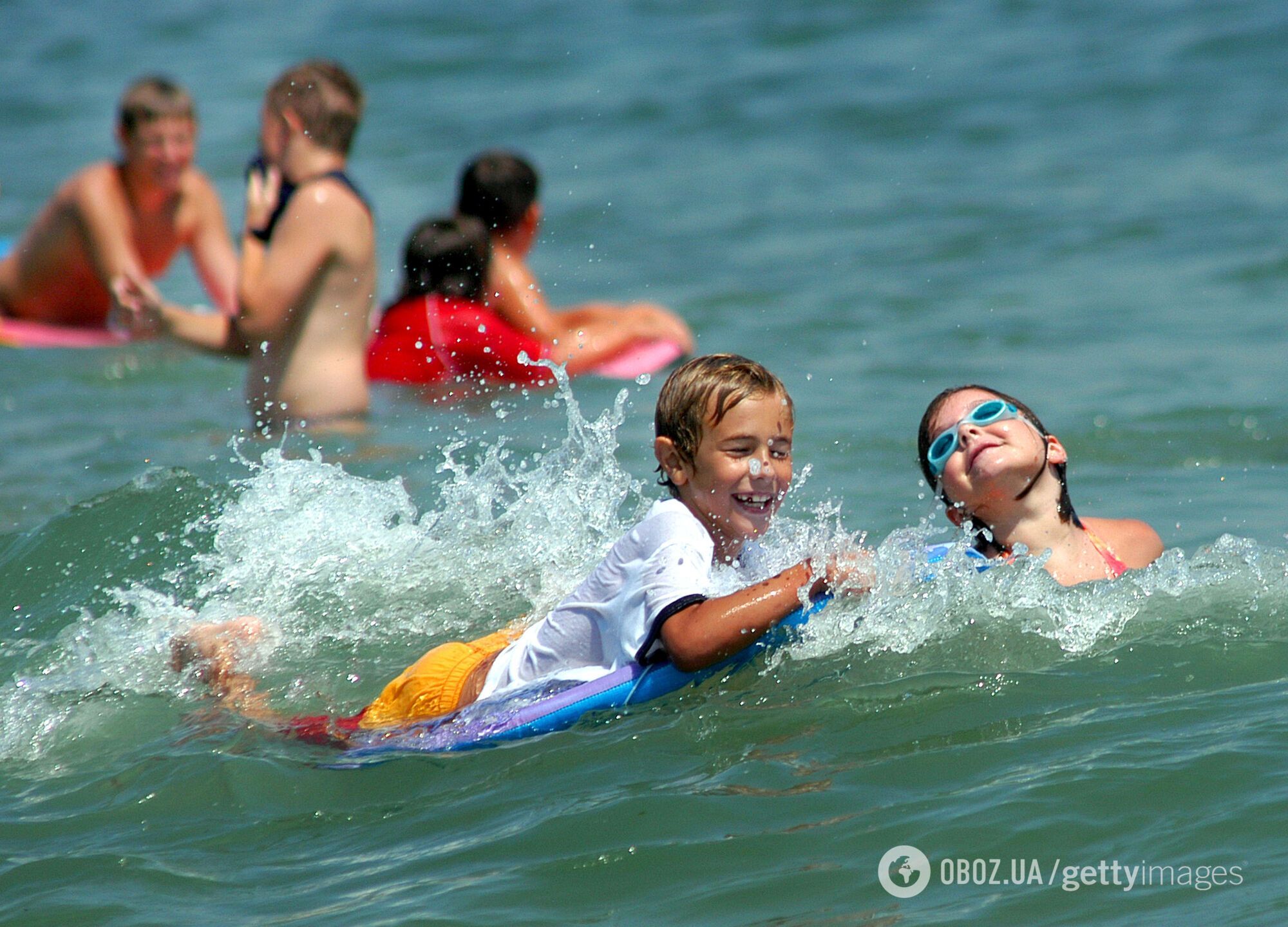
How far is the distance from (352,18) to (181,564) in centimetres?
1762

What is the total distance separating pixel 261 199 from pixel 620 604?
4083mm

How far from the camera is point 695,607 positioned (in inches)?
155

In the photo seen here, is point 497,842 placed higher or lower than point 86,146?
lower

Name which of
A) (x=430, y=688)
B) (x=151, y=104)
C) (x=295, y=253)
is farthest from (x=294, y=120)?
(x=430, y=688)

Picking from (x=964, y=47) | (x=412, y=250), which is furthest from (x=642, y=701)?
(x=964, y=47)

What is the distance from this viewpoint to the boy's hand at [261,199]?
7.32 m

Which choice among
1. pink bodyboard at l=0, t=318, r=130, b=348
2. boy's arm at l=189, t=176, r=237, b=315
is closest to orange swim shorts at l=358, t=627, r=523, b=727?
boy's arm at l=189, t=176, r=237, b=315

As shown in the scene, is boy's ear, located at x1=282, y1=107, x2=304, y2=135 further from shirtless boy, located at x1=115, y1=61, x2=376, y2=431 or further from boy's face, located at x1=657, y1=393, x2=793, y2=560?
boy's face, located at x1=657, y1=393, x2=793, y2=560

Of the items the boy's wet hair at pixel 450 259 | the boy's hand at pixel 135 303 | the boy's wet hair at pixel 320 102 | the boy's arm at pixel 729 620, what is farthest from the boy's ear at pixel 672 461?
the boy's wet hair at pixel 450 259

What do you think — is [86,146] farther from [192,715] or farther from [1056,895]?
[1056,895]

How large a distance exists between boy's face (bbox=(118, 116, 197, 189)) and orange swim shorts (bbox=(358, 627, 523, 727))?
5838 mm

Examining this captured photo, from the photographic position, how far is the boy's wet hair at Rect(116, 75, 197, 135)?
9.30m

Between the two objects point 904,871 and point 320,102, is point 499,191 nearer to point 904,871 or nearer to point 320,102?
point 320,102

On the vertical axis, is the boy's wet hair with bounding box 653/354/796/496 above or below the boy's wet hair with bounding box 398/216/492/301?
below
